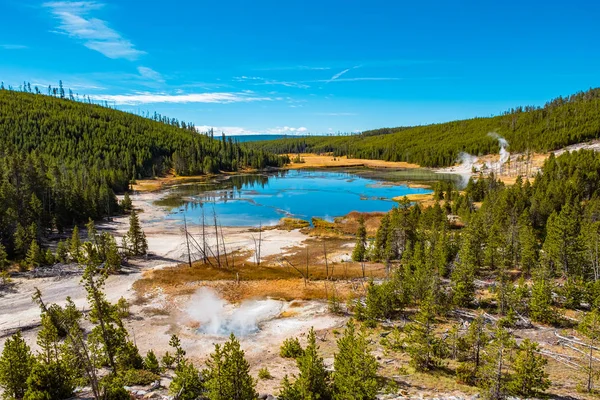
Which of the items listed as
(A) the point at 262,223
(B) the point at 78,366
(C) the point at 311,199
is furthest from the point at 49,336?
(C) the point at 311,199

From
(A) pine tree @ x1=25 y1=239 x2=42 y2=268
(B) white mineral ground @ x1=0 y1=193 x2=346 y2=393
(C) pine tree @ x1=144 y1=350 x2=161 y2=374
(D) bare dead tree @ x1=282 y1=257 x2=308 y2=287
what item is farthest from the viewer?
(A) pine tree @ x1=25 y1=239 x2=42 y2=268

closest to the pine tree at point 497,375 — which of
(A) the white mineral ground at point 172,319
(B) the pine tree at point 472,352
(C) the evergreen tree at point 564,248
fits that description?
(B) the pine tree at point 472,352

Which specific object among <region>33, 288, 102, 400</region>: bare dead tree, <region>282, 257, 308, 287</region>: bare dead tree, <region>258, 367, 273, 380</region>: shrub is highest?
<region>33, 288, 102, 400</region>: bare dead tree

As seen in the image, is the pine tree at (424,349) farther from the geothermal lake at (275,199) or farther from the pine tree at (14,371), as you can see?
the geothermal lake at (275,199)

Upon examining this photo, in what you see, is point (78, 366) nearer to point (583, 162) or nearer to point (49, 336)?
point (49, 336)

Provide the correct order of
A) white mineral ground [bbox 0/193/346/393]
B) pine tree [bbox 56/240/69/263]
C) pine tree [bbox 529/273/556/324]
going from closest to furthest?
white mineral ground [bbox 0/193/346/393]
pine tree [bbox 529/273/556/324]
pine tree [bbox 56/240/69/263]

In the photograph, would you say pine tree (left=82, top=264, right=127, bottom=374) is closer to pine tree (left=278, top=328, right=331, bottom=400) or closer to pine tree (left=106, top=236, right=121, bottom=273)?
pine tree (left=278, top=328, right=331, bottom=400)

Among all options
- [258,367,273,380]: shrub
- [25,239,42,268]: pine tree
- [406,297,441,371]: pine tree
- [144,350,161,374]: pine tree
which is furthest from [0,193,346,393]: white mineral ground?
[406,297,441,371]: pine tree

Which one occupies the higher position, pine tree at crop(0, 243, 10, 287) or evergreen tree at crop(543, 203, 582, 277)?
evergreen tree at crop(543, 203, 582, 277)
